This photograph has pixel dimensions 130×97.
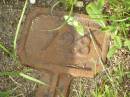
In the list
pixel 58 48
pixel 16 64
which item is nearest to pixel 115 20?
pixel 58 48

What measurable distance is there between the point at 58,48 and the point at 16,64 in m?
0.27

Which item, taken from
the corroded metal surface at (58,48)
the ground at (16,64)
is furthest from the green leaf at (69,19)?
the ground at (16,64)

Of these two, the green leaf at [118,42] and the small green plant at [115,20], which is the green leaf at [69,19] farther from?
the green leaf at [118,42]

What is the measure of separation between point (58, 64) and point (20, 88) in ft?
0.88

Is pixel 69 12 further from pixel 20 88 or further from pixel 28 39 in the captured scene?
pixel 20 88

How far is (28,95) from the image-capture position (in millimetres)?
2227

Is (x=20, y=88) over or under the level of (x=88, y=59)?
under

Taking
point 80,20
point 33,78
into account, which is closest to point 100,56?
point 80,20

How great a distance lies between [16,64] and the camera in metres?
2.26

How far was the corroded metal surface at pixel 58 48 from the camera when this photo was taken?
2162 millimetres

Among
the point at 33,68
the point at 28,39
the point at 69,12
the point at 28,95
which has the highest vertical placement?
the point at 69,12

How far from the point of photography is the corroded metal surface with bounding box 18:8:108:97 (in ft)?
7.09

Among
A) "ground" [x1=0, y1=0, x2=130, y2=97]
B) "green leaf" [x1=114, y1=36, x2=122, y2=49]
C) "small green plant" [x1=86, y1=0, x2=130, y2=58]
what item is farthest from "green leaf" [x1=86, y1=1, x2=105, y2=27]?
"ground" [x1=0, y1=0, x2=130, y2=97]

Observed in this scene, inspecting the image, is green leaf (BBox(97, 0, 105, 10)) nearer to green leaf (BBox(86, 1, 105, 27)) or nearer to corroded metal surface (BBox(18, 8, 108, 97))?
green leaf (BBox(86, 1, 105, 27))
